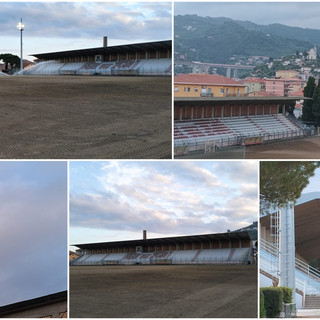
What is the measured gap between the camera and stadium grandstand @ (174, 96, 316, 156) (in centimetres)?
1112

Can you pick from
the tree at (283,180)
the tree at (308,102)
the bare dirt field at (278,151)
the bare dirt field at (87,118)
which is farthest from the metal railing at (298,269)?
the tree at (308,102)

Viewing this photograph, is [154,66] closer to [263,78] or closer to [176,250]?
[263,78]

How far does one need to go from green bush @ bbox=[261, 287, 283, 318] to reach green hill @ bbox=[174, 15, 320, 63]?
417 centimetres

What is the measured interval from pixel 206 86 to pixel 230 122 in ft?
2.84

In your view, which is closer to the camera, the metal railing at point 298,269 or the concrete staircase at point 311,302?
the metal railing at point 298,269

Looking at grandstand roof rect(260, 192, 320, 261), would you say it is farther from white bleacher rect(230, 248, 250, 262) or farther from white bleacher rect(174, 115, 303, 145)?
white bleacher rect(174, 115, 303, 145)

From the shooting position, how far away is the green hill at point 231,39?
10773mm

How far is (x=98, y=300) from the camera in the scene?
35.0 ft

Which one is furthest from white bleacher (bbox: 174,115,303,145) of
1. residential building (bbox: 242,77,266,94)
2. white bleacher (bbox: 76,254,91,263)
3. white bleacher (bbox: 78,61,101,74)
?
white bleacher (bbox: 78,61,101,74)

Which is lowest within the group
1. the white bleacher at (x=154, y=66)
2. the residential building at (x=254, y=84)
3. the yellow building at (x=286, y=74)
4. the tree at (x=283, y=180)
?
the tree at (x=283, y=180)

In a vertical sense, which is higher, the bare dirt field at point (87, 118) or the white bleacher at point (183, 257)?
the bare dirt field at point (87, 118)

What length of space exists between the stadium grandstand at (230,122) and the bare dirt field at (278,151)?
0.39 feet

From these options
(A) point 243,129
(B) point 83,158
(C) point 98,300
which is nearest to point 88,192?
(B) point 83,158

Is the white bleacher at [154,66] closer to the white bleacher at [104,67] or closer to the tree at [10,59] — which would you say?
the white bleacher at [104,67]
